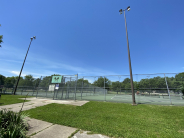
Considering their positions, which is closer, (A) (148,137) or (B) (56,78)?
(A) (148,137)

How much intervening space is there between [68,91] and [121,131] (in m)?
9.04

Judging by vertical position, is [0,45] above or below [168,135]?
above

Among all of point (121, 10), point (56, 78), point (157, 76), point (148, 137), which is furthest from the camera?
point (56, 78)

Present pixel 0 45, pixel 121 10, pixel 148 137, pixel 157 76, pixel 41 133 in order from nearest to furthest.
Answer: pixel 148 137
pixel 41 133
pixel 157 76
pixel 121 10
pixel 0 45

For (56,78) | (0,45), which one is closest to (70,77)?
(56,78)

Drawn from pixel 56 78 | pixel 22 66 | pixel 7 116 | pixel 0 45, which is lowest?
pixel 7 116

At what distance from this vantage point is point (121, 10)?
379 inches

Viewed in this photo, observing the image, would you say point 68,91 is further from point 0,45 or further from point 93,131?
point 0,45

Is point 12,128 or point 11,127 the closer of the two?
point 11,127

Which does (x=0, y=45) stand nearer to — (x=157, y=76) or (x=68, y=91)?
(x=68, y=91)

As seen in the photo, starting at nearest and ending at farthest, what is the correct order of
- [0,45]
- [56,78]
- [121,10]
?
[121,10], [56,78], [0,45]

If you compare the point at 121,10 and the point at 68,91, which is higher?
the point at 121,10

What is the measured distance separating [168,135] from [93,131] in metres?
2.48

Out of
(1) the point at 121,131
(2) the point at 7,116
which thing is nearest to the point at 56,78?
(2) the point at 7,116
